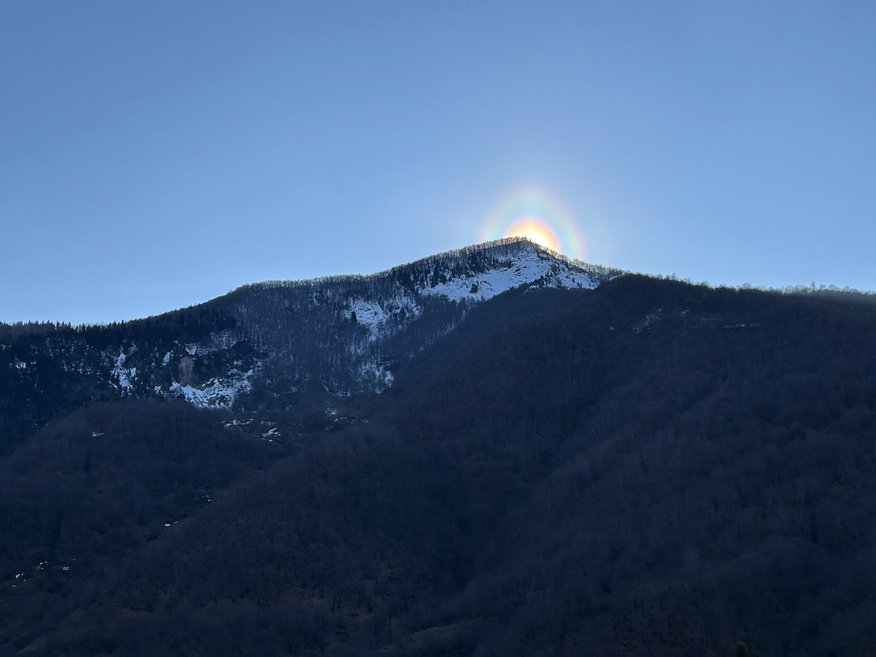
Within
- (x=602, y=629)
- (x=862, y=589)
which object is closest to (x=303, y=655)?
(x=602, y=629)

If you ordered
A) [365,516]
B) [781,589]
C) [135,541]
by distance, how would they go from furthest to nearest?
[135,541] < [365,516] < [781,589]

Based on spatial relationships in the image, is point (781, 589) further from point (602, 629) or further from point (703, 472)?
point (703, 472)

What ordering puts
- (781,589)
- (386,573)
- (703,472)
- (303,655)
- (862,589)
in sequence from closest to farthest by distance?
1. (862,589)
2. (781,589)
3. (303,655)
4. (703,472)
5. (386,573)

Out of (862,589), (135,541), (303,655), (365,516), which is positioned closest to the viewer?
(862,589)

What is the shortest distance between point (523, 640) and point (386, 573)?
4048cm

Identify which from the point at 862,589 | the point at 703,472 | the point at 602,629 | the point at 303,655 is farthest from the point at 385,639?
the point at 862,589

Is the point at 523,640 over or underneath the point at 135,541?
underneath

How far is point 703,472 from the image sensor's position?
152m

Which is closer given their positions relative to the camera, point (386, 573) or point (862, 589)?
point (862, 589)

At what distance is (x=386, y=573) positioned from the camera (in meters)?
162

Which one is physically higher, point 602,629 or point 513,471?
point 513,471

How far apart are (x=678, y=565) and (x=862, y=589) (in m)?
23.9

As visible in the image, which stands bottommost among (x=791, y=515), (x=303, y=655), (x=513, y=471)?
(x=303, y=655)

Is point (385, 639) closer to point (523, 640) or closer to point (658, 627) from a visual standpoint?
point (523, 640)
